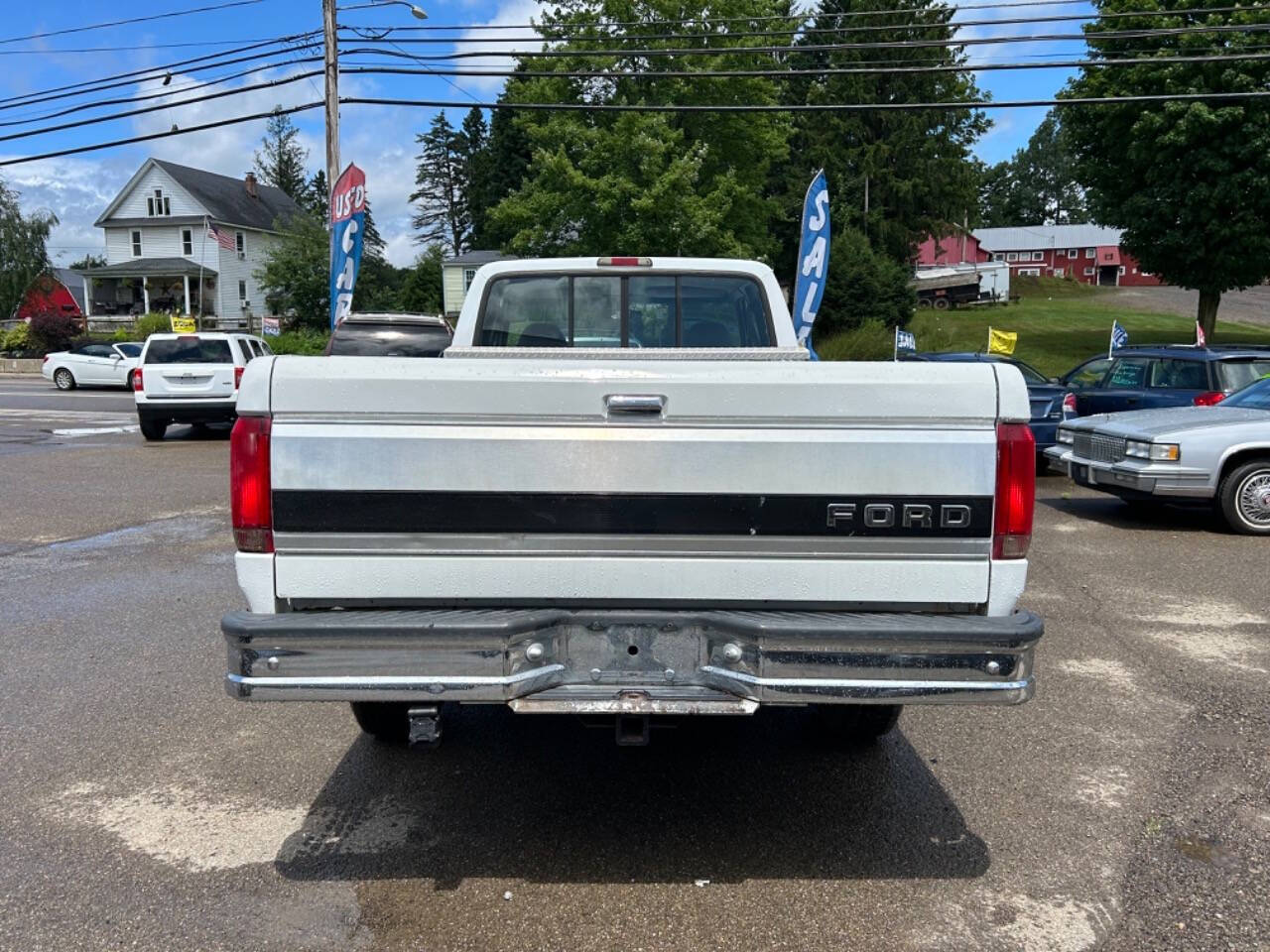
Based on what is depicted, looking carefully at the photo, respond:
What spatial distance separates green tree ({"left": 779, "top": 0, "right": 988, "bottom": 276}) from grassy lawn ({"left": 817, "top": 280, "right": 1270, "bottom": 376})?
209 inches

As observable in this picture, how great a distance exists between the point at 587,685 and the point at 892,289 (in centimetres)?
3910

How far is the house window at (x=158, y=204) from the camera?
59.7m

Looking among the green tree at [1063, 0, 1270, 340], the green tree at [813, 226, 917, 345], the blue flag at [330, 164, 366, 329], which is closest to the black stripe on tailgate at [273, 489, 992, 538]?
the blue flag at [330, 164, 366, 329]

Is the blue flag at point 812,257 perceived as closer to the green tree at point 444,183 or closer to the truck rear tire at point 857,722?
the truck rear tire at point 857,722

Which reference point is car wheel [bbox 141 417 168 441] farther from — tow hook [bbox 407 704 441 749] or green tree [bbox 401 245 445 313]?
green tree [bbox 401 245 445 313]

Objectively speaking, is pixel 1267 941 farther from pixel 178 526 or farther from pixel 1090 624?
pixel 178 526

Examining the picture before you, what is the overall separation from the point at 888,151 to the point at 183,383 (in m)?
42.3

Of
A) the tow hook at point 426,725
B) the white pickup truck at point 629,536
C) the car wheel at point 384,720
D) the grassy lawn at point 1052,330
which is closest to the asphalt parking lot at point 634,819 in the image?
the car wheel at point 384,720

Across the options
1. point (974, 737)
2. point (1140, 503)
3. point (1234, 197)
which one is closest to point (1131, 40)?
point (1234, 197)

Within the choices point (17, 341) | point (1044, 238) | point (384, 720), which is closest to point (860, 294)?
point (17, 341)

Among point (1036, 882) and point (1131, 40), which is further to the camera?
point (1131, 40)

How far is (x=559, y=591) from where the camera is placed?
3207 millimetres

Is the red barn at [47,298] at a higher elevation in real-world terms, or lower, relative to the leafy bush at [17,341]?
higher

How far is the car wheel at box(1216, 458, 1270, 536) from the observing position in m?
9.78
